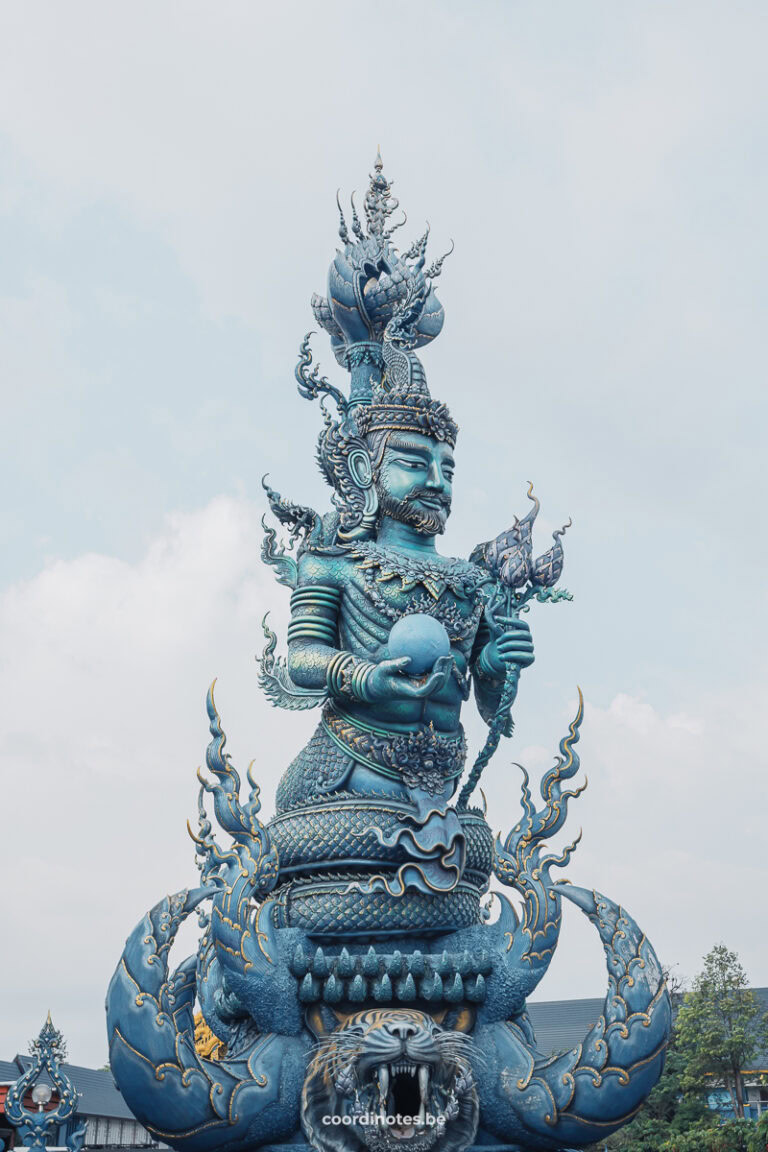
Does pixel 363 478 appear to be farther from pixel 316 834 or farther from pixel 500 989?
pixel 500 989

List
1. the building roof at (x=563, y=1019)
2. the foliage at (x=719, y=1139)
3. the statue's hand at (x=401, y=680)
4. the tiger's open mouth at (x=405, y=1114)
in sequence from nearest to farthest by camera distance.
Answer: the tiger's open mouth at (x=405, y=1114) → the statue's hand at (x=401, y=680) → the foliage at (x=719, y=1139) → the building roof at (x=563, y=1019)

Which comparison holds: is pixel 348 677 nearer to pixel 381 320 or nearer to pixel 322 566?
pixel 322 566

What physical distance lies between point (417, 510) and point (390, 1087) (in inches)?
182

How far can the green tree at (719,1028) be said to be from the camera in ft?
78.7

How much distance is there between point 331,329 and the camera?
13242 millimetres

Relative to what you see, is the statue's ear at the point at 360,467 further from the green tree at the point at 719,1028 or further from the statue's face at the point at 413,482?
the green tree at the point at 719,1028

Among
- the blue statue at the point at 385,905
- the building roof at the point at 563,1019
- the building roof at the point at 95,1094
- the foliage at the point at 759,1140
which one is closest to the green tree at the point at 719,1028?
the foliage at the point at 759,1140

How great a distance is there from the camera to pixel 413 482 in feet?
35.9

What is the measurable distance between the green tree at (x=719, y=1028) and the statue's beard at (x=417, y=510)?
16624mm

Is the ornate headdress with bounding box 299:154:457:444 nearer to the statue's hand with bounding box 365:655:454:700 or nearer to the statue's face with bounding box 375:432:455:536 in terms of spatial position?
the statue's face with bounding box 375:432:455:536

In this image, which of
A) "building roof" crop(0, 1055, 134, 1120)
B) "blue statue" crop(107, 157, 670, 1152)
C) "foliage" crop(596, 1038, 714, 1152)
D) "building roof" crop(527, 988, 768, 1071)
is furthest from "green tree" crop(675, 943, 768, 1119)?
"blue statue" crop(107, 157, 670, 1152)

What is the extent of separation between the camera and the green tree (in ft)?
78.7

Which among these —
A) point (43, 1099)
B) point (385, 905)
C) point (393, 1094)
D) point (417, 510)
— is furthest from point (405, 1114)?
point (417, 510)

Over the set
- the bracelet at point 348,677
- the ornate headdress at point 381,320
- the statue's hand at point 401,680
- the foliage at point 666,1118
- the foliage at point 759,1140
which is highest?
the ornate headdress at point 381,320
